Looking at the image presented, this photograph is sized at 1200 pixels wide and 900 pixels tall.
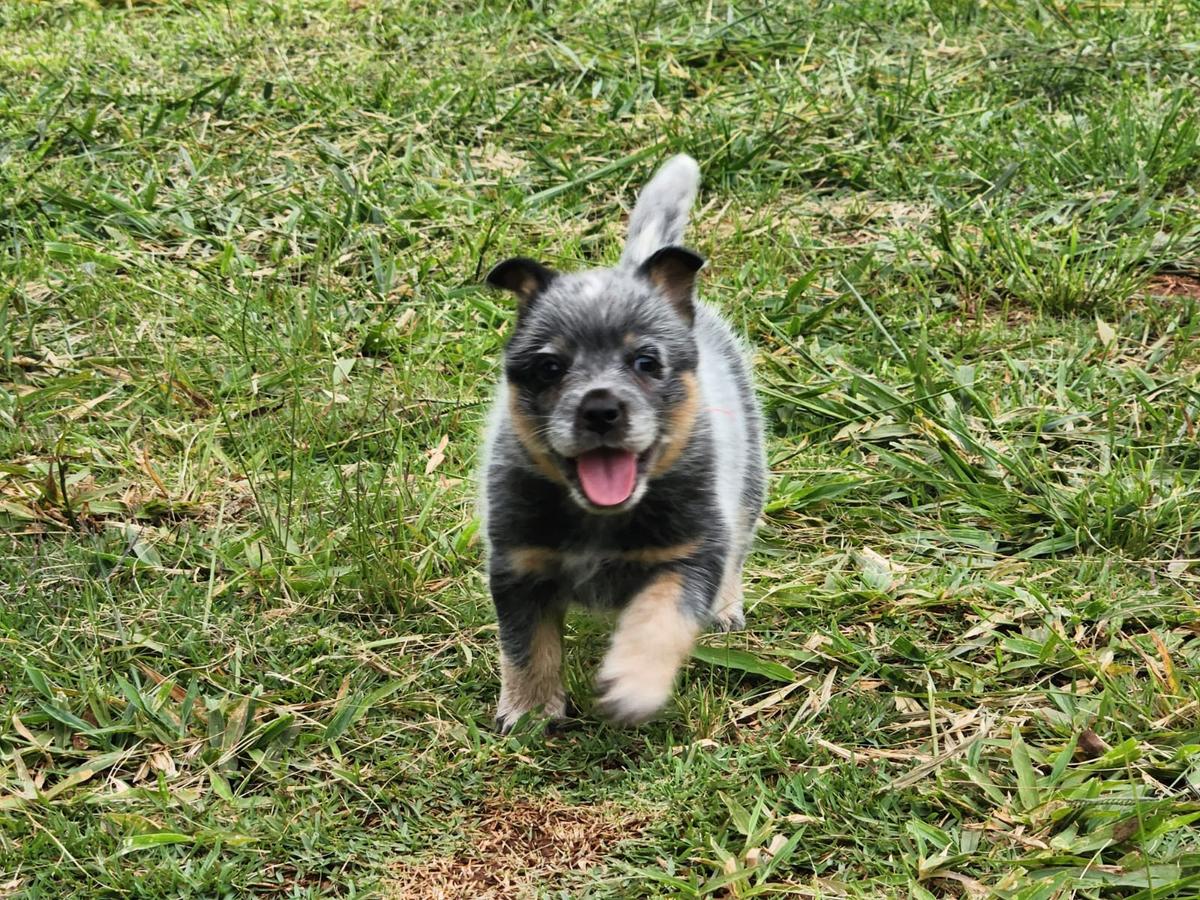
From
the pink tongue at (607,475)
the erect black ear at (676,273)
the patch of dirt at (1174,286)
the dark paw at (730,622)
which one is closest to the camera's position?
the pink tongue at (607,475)

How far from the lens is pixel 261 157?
743 cm

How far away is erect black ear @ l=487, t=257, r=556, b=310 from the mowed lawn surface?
3.14 feet

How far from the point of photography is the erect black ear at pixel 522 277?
4062mm

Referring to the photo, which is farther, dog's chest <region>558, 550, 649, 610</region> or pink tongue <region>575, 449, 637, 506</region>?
dog's chest <region>558, 550, 649, 610</region>

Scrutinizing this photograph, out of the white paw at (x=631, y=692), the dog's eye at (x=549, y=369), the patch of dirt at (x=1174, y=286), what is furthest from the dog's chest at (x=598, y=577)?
the patch of dirt at (x=1174, y=286)

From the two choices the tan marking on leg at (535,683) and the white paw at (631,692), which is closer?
the white paw at (631,692)

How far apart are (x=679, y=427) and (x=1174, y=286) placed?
3245 mm

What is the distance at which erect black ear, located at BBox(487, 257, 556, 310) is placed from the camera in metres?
4.06

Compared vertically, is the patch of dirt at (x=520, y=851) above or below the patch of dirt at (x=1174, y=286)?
below

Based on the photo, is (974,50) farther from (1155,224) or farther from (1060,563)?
(1060,563)

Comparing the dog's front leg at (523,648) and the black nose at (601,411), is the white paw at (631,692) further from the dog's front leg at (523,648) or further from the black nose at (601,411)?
the black nose at (601,411)

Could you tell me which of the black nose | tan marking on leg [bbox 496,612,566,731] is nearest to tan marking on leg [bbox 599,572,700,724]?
tan marking on leg [bbox 496,612,566,731]

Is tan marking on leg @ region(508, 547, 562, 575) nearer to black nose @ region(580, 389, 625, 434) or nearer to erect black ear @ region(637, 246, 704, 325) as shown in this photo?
black nose @ region(580, 389, 625, 434)

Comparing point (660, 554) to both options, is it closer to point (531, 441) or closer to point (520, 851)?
point (531, 441)
